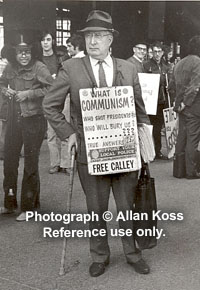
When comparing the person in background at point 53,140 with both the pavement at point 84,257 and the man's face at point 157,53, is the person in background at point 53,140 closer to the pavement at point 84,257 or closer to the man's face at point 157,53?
the pavement at point 84,257

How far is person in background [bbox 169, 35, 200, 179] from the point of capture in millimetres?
7258

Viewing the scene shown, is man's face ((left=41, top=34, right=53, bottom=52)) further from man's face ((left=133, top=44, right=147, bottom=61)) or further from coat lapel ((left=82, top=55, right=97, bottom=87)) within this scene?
coat lapel ((left=82, top=55, right=97, bottom=87))

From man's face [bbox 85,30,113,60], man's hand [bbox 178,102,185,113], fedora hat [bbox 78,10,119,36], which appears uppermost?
fedora hat [bbox 78,10,119,36]

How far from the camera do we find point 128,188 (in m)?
4.24

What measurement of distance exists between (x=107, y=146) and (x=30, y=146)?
62.1 inches

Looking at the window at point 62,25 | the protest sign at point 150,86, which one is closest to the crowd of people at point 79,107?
the protest sign at point 150,86

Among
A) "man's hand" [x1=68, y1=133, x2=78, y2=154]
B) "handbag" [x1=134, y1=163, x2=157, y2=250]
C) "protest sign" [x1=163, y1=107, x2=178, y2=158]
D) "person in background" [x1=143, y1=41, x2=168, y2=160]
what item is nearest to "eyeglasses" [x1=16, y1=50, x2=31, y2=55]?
"man's hand" [x1=68, y1=133, x2=78, y2=154]

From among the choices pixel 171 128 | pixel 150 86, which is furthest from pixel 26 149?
pixel 150 86

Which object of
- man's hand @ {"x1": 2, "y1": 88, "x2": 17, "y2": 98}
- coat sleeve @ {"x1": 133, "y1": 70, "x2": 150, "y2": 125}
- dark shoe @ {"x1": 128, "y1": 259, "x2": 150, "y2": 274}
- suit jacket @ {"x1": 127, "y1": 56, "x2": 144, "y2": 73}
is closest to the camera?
coat sleeve @ {"x1": 133, "y1": 70, "x2": 150, "y2": 125}

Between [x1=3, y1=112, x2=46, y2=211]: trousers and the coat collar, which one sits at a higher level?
the coat collar

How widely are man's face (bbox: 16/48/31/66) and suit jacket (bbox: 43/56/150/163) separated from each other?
4.45ft

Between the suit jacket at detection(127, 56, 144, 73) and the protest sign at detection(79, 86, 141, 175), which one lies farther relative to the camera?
the suit jacket at detection(127, 56, 144, 73)

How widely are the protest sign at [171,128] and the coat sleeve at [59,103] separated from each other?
4015mm

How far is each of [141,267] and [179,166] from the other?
11.1 ft
